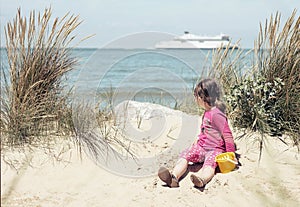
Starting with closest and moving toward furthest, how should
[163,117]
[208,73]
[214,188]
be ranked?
[214,188]
[163,117]
[208,73]

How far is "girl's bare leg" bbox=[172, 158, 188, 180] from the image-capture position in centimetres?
342

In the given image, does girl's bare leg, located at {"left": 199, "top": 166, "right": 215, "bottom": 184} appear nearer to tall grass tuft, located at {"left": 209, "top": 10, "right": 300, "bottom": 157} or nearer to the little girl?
the little girl

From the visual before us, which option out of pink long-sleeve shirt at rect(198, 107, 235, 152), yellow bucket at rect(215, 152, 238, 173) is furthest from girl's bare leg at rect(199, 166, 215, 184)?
pink long-sleeve shirt at rect(198, 107, 235, 152)

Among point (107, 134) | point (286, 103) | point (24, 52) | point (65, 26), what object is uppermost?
point (65, 26)

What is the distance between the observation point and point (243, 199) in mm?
3088

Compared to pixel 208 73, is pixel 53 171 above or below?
below

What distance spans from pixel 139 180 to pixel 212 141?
34.2 inches

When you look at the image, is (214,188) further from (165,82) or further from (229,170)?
(165,82)

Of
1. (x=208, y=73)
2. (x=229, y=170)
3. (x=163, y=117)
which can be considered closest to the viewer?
(x=229, y=170)

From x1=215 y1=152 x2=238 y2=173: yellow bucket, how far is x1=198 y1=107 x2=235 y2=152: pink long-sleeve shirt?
0.13 m

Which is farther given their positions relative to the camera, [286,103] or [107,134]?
[286,103]

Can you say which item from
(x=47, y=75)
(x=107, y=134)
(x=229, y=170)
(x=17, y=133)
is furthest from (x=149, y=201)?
(x=47, y=75)

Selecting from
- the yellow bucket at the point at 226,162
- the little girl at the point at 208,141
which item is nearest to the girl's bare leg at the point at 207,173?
the little girl at the point at 208,141

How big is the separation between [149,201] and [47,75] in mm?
1916
